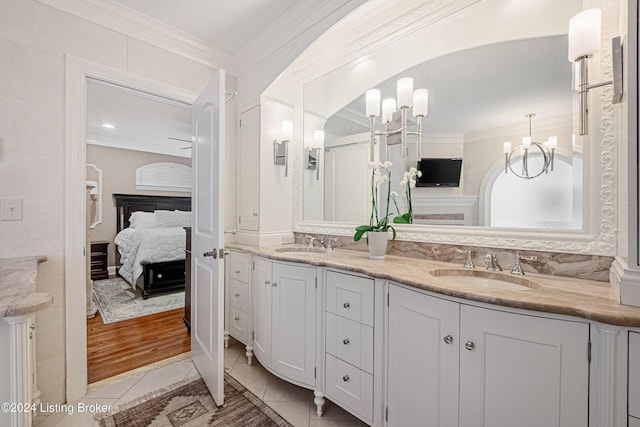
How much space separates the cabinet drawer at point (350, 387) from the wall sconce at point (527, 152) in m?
1.28

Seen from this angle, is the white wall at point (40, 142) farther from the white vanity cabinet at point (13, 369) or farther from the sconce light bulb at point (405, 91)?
the sconce light bulb at point (405, 91)

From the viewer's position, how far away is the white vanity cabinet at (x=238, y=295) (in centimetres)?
217

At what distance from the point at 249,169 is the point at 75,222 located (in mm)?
1264

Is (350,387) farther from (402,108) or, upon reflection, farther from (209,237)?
(402,108)

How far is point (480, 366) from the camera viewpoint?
1.00 m

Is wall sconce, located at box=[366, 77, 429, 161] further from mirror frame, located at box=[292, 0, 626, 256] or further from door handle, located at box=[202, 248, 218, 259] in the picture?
door handle, located at box=[202, 248, 218, 259]

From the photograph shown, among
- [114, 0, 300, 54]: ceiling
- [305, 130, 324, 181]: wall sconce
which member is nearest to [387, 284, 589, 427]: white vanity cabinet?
[305, 130, 324, 181]: wall sconce

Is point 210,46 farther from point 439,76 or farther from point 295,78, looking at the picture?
point 439,76

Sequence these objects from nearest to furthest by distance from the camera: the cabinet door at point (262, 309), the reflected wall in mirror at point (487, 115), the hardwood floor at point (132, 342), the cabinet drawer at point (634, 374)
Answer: the cabinet drawer at point (634, 374), the reflected wall in mirror at point (487, 115), the cabinet door at point (262, 309), the hardwood floor at point (132, 342)

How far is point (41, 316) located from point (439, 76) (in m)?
2.85

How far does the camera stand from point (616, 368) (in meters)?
0.78

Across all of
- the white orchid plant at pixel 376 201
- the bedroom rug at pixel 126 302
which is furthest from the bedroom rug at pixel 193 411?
the bedroom rug at pixel 126 302

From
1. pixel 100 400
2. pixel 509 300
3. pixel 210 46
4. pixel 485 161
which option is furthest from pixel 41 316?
pixel 485 161

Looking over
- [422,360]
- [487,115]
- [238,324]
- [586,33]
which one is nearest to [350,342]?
[422,360]
